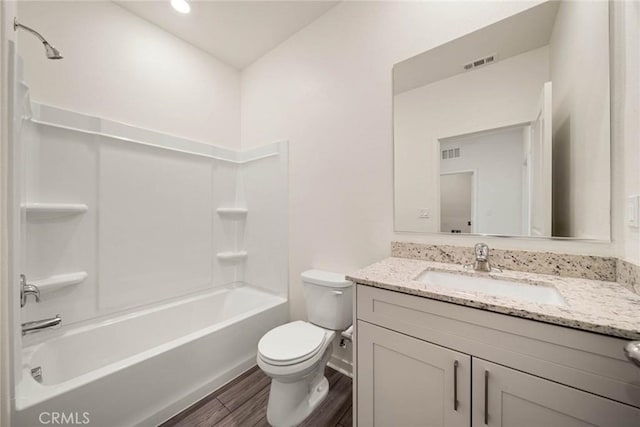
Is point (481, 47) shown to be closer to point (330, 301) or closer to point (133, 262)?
point (330, 301)

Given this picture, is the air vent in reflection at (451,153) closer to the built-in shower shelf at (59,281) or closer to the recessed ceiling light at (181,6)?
the recessed ceiling light at (181,6)

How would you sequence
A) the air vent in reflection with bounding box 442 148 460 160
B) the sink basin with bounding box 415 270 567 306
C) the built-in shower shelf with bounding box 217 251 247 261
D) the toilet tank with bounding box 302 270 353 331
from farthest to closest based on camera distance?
1. the built-in shower shelf with bounding box 217 251 247 261
2. the toilet tank with bounding box 302 270 353 331
3. the air vent in reflection with bounding box 442 148 460 160
4. the sink basin with bounding box 415 270 567 306

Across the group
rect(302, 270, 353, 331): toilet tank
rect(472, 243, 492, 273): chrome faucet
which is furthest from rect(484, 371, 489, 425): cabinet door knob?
rect(302, 270, 353, 331): toilet tank

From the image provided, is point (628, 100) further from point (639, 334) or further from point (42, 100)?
point (42, 100)

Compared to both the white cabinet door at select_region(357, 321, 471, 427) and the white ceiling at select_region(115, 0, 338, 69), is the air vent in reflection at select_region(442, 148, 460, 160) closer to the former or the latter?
the white cabinet door at select_region(357, 321, 471, 427)

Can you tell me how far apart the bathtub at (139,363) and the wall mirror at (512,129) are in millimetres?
1457

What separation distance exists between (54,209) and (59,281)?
1.48ft

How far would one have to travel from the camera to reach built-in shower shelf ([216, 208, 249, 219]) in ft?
7.63

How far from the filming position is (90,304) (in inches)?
62.6

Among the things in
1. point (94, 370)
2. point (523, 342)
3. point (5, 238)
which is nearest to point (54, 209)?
point (5, 238)

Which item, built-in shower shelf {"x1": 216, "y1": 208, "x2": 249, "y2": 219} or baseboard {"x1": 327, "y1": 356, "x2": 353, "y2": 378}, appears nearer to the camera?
baseboard {"x1": 327, "y1": 356, "x2": 353, "y2": 378}

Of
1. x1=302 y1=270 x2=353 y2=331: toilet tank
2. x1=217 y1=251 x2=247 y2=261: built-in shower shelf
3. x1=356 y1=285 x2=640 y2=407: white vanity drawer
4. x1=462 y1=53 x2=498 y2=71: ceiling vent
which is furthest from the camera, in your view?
x1=217 y1=251 x2=247 y2=261: built-in shower shelf

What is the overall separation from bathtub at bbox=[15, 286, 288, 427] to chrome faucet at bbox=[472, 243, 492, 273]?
1.52 metres

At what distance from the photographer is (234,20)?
1.88 meters
